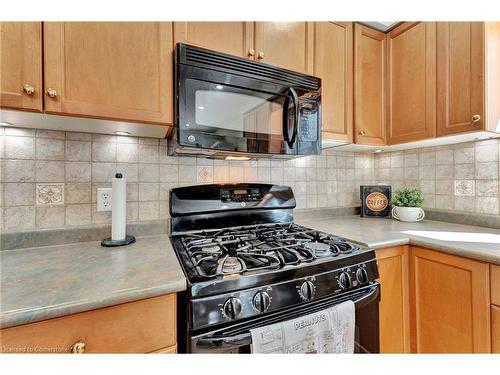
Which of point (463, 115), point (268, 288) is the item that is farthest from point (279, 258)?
point (463, 115)

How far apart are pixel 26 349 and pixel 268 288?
62cm

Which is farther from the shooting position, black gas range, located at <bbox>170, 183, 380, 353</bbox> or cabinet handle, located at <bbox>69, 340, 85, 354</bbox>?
black gas range, located at <bbox>170, 183, 380, 353</bbox>

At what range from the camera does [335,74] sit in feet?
4.56

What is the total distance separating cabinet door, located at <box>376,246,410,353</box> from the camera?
113 cm

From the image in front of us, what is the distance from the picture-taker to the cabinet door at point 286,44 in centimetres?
116

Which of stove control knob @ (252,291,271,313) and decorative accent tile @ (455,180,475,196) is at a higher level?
decorative accent tile @ (455,180,475,196)

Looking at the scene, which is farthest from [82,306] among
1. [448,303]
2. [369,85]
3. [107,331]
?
[369,85]

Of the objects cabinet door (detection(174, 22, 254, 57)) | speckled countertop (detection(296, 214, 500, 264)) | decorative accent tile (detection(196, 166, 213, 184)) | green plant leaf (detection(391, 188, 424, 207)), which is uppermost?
cabinet door (detection(174, 22, 254, 57))

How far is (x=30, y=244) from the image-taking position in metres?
1.02

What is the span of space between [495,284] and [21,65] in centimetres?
187

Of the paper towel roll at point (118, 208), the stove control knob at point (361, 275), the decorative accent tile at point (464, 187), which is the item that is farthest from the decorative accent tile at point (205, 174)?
the decorative accent tile at point (464, 187)

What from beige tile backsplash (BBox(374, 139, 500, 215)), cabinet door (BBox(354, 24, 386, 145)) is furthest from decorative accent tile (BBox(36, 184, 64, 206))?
beige tile backsplash (BBox(374, 139, 500, 215))

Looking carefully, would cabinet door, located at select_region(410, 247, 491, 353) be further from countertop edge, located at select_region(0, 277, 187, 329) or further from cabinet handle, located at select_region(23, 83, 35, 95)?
cabinet handle, located at select_region(23, 83, 35, 95)
